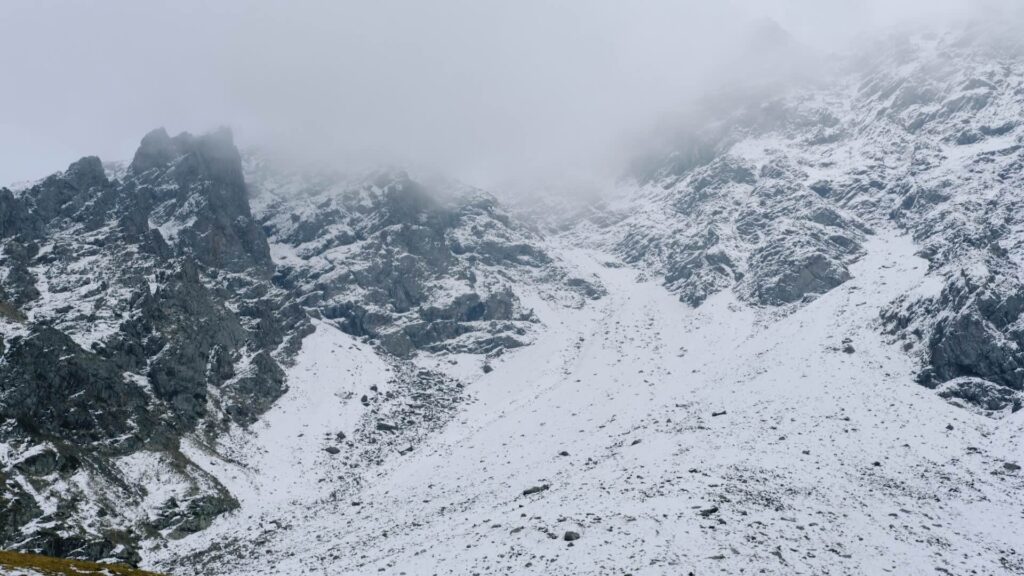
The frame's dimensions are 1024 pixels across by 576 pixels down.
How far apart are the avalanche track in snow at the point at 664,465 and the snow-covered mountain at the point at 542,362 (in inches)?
15.3

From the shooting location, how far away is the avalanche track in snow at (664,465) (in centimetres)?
4212

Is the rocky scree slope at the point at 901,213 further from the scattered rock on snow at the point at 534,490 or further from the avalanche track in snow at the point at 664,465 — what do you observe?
the scattered rock on snow at the point at 534,490

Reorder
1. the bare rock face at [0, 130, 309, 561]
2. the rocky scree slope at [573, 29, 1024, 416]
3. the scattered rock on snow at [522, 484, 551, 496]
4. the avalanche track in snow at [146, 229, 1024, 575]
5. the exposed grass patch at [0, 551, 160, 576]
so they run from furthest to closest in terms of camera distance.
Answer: the rocky scree slope at [573, 29, 1024, 416] → the bare rock face at [0, 130, 309, 561] → the scattered rock on snow at [522, 484, 551, 496] → the avalanche track in snow at [146, 229, 1024, 575] → the exposed grass patch at [0, 551, 160, 576]

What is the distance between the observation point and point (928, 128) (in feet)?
523

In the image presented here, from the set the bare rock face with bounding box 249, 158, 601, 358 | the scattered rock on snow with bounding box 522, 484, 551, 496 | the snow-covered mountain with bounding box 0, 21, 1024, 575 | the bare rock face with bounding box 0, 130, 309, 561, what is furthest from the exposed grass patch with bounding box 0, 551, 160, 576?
the bare rock face with bounding box 249, 158, 601, 358

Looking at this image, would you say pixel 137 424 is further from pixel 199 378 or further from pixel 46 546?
pixel 46 546

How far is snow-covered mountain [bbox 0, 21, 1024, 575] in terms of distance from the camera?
1982 inches

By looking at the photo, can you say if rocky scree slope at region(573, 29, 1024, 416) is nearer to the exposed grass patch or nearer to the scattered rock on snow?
the scattered rock on snow

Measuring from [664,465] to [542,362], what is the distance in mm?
68775

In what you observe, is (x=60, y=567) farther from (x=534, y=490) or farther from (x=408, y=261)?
(x=408, y=261)

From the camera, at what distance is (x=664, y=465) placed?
2307 inches

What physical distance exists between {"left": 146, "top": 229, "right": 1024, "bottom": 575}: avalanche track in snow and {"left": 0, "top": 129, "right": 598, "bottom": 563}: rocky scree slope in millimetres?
5906

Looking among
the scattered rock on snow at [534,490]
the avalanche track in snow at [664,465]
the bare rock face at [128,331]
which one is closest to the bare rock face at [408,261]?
the avalanche track in snow at [664,465]

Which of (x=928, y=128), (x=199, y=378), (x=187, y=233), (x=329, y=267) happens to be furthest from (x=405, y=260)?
(x=928, y=128)
